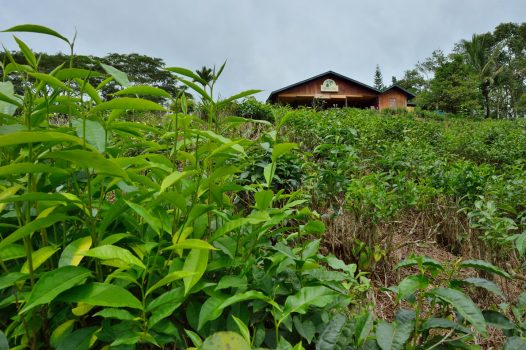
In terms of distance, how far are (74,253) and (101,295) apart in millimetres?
139

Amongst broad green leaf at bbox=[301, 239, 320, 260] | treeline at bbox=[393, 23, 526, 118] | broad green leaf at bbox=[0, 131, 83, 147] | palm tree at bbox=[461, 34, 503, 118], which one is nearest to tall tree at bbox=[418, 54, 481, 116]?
treeline at bbox=[393, 23, 526, 118]

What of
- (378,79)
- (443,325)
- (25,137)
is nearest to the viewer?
(25,137)

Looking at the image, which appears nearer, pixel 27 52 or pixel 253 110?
pixel 27 52

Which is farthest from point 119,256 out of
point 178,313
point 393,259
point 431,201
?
point 431,201

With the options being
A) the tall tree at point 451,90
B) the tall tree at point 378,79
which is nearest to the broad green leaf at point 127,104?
the tall tree at point 451,90

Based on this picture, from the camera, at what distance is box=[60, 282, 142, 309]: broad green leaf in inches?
28.8

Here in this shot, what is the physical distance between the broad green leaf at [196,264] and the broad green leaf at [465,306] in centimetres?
66

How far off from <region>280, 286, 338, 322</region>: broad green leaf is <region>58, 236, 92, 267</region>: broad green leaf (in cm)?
53

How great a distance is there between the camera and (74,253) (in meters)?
0.79

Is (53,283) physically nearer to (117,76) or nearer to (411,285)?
(117,76)

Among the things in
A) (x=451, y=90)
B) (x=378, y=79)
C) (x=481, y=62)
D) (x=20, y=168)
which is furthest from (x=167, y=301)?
(x=378, y=79)

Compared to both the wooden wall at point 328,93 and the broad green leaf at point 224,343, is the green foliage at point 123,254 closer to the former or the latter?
the broad green leaf at point 224,343

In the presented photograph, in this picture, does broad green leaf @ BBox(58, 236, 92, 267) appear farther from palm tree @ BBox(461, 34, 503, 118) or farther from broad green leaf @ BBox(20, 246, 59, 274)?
palm tree @ BBox(461, 34, 503, 118)

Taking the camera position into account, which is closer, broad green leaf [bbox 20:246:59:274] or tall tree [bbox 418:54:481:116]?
broad green leaf [bbox 20:246:59:274]
